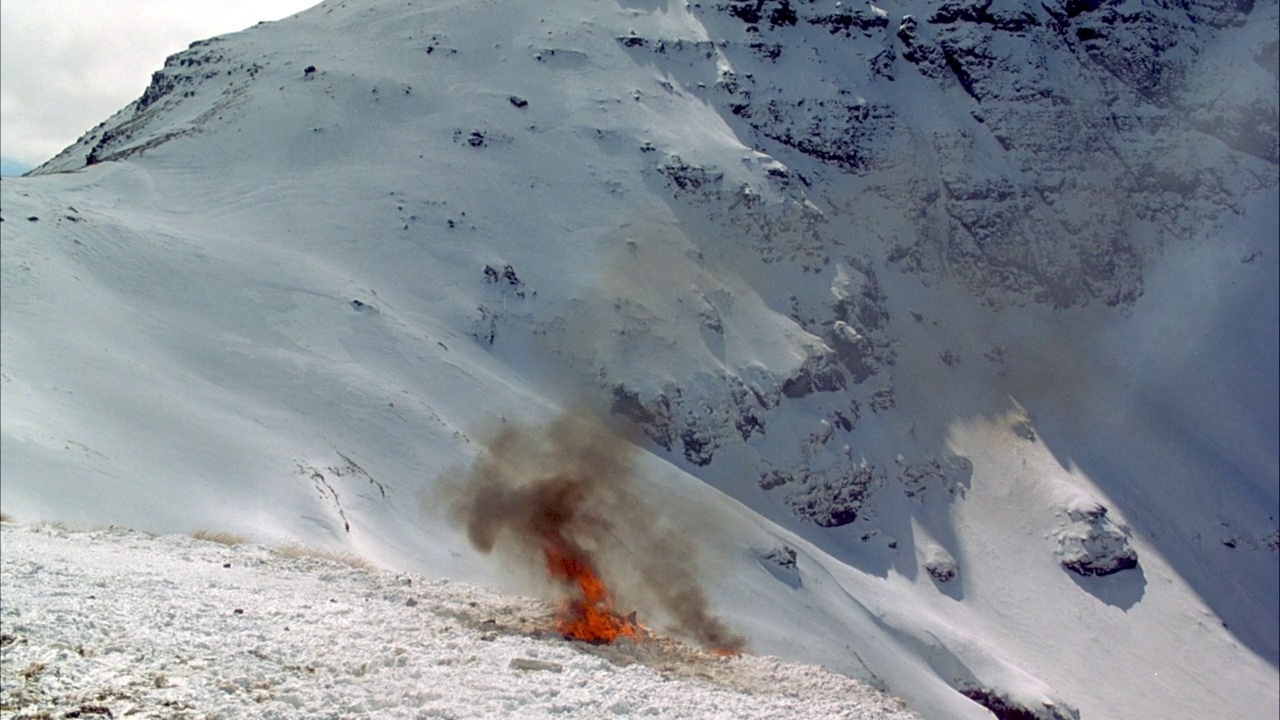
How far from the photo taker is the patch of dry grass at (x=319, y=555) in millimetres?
22438

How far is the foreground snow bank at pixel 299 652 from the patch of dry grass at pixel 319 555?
0.35 metres

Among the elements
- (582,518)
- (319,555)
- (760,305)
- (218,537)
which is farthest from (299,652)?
(760,305)

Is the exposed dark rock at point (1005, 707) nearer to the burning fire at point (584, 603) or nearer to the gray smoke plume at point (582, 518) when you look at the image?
the gray smoke plume at point (582, 518)

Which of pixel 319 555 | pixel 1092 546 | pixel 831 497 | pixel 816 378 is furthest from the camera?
pixel 816 378

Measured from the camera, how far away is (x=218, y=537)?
22.7 metres

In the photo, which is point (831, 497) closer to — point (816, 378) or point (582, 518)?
point (816, 378)

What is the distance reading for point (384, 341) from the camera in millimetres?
44469

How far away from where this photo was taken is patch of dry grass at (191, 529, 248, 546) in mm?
22500

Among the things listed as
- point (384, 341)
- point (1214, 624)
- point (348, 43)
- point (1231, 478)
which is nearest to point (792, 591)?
point (384, 341)

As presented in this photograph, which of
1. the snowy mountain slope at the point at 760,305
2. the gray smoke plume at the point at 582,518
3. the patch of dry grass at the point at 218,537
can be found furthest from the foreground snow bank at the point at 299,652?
the gray smoke plume at the point at 582,518

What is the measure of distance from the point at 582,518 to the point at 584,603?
362 inches

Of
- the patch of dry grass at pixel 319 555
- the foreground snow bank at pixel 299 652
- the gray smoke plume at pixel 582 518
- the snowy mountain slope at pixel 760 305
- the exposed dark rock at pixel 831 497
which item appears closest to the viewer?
the foreground snow bank at pixel 299 652

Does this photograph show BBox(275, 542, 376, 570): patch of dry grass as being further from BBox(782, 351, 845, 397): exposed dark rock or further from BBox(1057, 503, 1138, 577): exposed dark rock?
BBox(1057, 503, 1138, 577): exposed dark rock

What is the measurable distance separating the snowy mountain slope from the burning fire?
105 inches
